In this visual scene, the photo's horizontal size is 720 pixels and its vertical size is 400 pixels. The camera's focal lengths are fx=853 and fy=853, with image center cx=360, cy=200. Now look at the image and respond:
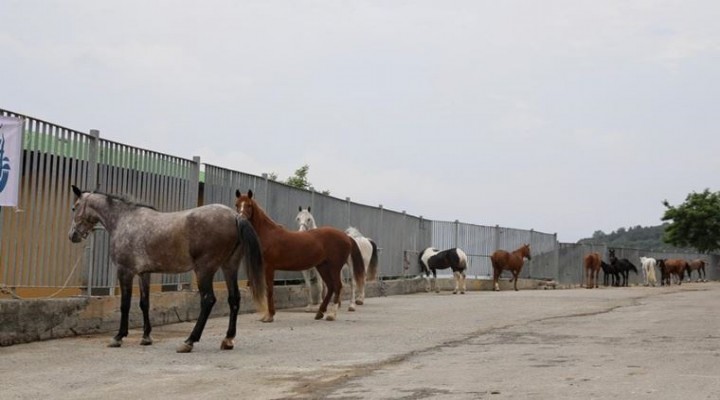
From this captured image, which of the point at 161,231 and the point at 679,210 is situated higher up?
the point at 679,210

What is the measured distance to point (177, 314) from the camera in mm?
13328

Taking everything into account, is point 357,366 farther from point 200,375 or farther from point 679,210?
point 679,210

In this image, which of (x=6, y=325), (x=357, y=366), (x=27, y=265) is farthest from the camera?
(x=27, y=265)

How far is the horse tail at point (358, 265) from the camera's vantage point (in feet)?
54.4

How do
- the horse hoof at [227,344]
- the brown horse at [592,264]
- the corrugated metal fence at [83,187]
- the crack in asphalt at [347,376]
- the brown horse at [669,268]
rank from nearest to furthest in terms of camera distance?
the crack in asphalt at [347,376], the horse hoof at [227,344], the corrugated metal fence at [83,187], the brown horse at [592,264], the brown horse at [669,268]

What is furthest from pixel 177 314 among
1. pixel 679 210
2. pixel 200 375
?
pixel 679 210

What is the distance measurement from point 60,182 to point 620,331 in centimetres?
791

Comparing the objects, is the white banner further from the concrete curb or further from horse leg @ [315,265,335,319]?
horse leg @ [315,265,335,319]

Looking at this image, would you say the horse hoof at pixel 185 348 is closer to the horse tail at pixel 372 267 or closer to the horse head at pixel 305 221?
the horse head at pixel 305 221

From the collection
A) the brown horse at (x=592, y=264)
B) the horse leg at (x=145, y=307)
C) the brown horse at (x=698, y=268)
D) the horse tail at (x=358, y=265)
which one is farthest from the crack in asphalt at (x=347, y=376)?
the brown horse at (x=698, y=268)

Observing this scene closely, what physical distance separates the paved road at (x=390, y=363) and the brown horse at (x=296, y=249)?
0.80 meters

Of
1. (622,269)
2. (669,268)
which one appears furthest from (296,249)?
(669,268)

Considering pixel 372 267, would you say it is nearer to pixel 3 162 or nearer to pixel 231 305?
pixel 231 305

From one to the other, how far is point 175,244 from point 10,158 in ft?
7.33
